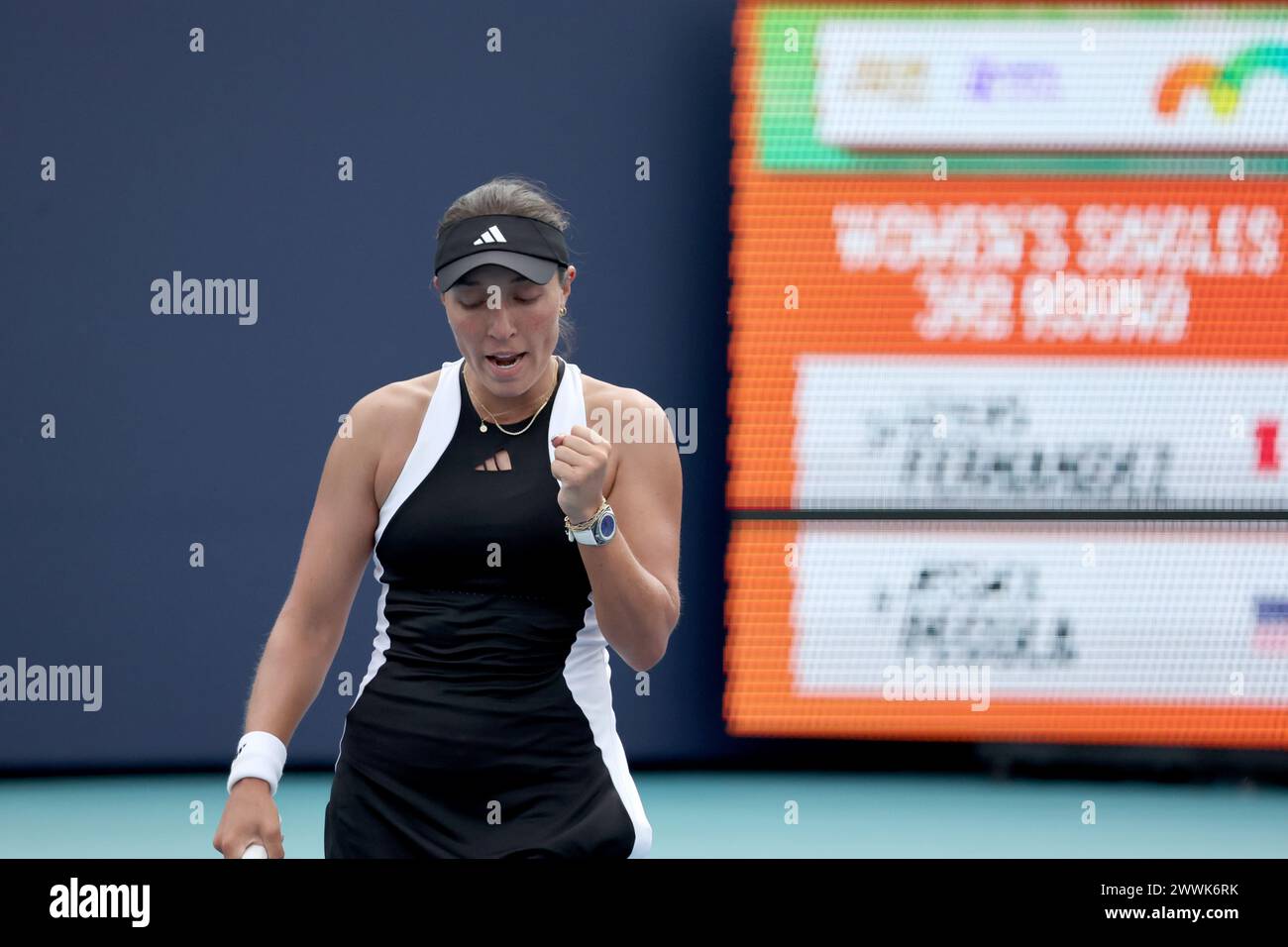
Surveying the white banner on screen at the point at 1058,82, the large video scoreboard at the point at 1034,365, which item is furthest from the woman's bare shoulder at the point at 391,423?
the white banner on screen at the point at 1058,82

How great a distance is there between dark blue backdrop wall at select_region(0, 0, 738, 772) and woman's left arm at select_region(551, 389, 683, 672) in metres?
3.52

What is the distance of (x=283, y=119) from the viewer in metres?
5.34

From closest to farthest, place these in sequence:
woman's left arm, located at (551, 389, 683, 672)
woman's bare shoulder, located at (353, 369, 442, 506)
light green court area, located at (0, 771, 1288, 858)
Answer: woman's left arm, located at (551, 389, 683, 672), woman's bare shoulder, located at (353, 369, 442, 506), light green court area, located at (0, 771, 1288, 858)

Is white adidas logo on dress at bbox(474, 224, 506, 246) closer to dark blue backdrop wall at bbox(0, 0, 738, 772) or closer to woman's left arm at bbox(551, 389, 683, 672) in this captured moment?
woman's left arm at bbox(551, 389, 683, 672)

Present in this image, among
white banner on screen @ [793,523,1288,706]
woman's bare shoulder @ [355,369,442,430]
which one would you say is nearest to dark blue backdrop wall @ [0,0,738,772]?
white banner on screen @ [793,523,1288,706]

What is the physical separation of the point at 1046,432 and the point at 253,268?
2.85m

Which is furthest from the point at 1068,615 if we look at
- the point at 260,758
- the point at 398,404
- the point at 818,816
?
the point at 260,758

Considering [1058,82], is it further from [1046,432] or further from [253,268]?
[253,268]

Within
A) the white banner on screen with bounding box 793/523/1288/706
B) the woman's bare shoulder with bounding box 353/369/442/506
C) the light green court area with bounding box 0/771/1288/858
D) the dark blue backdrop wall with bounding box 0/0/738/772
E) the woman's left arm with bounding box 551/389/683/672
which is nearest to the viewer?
the woman's left arm with bounding box 551/389/683/672

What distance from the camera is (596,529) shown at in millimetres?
1660

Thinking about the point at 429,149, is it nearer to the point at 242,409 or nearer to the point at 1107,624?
the point at 242,409

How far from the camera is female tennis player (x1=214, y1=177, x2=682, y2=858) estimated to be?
1.71 metres

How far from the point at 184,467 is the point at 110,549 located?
0.40m

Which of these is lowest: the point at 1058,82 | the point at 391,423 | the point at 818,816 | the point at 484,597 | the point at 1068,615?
the point at 818,816
